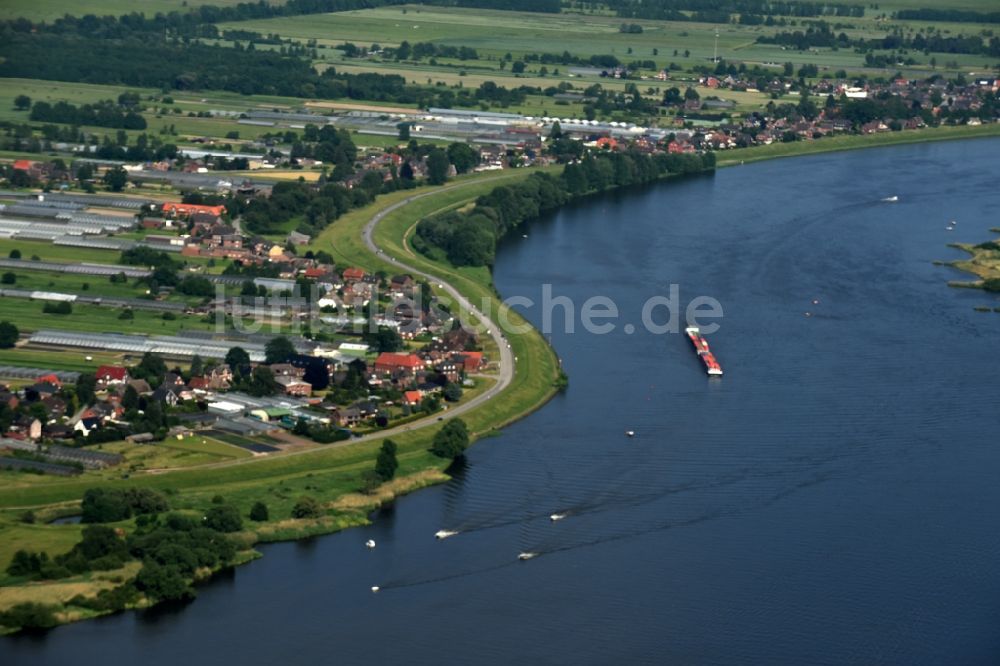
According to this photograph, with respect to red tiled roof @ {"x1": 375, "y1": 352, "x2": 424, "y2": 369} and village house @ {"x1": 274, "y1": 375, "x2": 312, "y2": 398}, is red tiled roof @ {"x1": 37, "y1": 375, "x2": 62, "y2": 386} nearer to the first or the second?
village house @ {"x1": 274, "y1": 375, "x2": 312, "y2": 398}

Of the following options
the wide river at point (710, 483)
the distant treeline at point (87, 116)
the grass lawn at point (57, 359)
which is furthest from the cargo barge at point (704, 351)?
the distant treeline at point (87, 116)

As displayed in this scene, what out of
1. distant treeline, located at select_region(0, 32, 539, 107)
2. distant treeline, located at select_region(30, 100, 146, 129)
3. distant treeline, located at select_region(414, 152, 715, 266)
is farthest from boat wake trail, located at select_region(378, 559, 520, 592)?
distant treeline, located at select_region(0, 32, 539, 107)

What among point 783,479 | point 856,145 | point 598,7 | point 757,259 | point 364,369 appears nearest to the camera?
point 783,479

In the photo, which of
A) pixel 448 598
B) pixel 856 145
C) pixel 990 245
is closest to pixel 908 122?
pixel 856 145

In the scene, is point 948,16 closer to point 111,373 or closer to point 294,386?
point 294,386

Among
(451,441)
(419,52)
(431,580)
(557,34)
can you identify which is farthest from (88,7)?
(431,580)

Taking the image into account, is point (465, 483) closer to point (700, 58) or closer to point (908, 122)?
point (908, 122)
